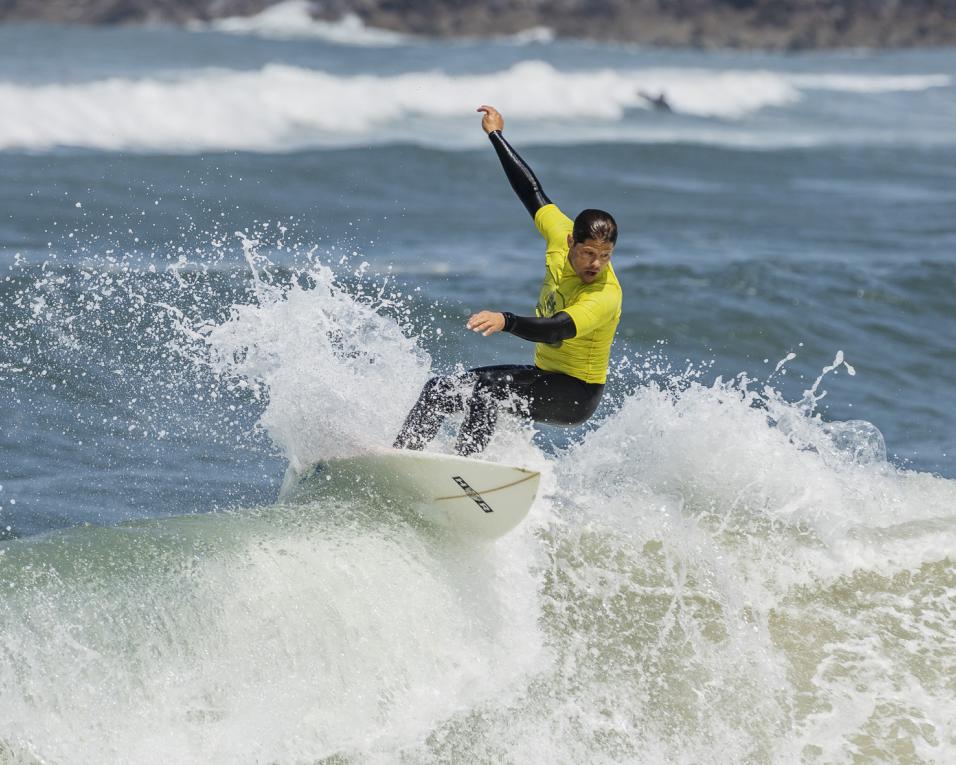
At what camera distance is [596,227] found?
5809mm

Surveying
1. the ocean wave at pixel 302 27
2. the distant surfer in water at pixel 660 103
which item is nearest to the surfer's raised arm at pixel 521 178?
the distant surfer in water at pixel 660 103

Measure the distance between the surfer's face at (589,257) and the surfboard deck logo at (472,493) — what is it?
1087 millimetres

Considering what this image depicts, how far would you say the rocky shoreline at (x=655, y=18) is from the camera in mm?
66875

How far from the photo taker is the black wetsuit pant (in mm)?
6297

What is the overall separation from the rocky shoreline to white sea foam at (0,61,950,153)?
32536 millimetres

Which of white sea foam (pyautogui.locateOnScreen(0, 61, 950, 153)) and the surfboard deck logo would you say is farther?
white sea foam (pyautogui.locateOnScreen(0, 61, 950, 153))

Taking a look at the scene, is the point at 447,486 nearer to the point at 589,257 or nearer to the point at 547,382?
the point at 547,382

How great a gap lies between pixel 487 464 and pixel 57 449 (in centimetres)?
337

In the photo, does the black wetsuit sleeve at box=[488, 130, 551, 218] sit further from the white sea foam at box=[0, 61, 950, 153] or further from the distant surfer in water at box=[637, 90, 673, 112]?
the distant surfer in water at box=[637, 90, 673, 112]

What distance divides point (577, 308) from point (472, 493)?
992 millimetres

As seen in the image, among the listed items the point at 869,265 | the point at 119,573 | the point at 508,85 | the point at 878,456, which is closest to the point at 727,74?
the point at 508,85

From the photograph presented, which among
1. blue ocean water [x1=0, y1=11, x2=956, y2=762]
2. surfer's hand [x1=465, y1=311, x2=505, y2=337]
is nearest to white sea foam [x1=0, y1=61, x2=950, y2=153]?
blue ocean water [x1=0, y1=11, x2=956, y2=762]

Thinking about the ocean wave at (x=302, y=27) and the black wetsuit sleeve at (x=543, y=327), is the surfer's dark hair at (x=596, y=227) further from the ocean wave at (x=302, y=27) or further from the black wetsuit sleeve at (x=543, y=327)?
the ocean wave at (x=302, y=27)

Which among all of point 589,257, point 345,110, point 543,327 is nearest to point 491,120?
point 589,257
